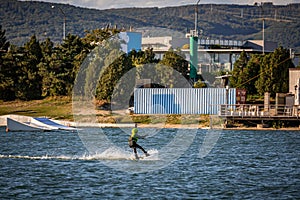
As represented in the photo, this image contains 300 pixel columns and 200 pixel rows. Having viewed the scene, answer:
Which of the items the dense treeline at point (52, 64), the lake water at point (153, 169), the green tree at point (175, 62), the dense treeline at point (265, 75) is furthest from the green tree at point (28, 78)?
the lake water at point (153, 169)

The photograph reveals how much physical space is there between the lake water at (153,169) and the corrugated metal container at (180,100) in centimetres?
1681

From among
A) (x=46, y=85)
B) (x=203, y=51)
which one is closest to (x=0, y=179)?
(x=46, y=85)

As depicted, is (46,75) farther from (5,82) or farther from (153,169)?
(153,169)

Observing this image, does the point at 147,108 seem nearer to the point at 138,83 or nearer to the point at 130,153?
the point at 138,83

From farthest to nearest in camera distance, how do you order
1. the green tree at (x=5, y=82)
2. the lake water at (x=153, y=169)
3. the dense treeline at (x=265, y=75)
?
the green tree at (x=5, y=82) < the dense treeline at (x=265, y=75) < the lake water at (x=153, y=169)

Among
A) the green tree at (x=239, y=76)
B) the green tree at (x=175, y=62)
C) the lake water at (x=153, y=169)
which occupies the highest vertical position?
the green tree at (x=175, y=62)

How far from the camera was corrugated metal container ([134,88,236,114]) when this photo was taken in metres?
80.2

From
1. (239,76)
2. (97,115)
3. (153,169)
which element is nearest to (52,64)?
(97,115)

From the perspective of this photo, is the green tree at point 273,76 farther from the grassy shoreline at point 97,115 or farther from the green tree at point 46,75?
the green tree at point 46,75

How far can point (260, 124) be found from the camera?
2800 inches

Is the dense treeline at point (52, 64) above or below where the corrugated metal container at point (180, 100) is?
above

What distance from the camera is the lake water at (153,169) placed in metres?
31.4

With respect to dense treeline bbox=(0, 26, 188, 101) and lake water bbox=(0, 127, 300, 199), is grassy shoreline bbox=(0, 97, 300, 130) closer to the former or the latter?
dense treeline bbox=(0, 26, 188, 101)

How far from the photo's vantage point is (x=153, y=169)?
128ft
